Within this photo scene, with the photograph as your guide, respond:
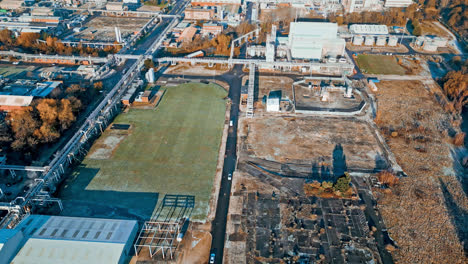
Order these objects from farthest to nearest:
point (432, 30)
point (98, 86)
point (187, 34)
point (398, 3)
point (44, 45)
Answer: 1. point (398, 3)
2. point (432, 30)
3. point (187, 34)
4. point (44, 45)
5. point (98, 86)

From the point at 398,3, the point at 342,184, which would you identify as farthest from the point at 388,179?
the point at 398,3

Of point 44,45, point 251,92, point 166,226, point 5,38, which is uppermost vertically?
point 5,38

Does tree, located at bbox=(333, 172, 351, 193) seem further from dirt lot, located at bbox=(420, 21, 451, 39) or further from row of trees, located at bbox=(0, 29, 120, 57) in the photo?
dirt lot, located at bbox=(420, 21, 451, 39)

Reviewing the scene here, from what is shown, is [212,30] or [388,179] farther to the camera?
[212,30]

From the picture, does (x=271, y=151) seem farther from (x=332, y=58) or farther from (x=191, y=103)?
(x=332, y=58)

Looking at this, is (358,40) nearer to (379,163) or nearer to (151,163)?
(379,163)

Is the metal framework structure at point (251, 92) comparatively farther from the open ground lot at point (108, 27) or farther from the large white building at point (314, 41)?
the open ground lot at point (108, 27)

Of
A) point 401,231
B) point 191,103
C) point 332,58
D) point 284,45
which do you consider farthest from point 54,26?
point 401,231

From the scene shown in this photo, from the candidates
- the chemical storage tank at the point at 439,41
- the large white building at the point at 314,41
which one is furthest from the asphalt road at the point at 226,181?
the chemical storage tank at the point at 439,41
